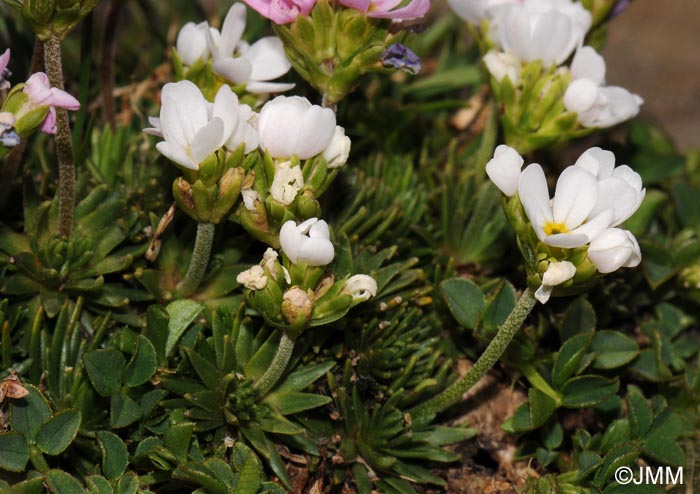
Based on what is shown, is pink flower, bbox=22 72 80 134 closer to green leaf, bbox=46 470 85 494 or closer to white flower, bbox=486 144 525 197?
green leaf, bbox=46 470 85 494

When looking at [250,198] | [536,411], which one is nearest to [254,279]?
[250,198]

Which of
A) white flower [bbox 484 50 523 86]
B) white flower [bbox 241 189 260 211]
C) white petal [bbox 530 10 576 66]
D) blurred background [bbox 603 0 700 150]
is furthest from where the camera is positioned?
blurred background [bbox 603 0 700 150]

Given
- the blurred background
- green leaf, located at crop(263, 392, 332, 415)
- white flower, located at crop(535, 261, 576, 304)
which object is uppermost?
white flower, located at crop(535, 261, 576, 304)

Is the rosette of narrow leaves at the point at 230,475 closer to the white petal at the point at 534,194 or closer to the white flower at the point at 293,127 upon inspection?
the white flower at the point at 293,127

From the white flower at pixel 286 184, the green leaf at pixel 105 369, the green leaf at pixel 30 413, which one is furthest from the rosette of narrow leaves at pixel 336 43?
the green leaf at pixel 30 413

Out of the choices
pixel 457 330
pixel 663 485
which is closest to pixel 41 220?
pixel 457 330

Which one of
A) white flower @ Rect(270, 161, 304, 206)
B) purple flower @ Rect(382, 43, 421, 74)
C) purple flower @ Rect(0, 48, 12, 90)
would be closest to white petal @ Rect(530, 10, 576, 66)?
purple flower @ Rect(382, 43, 421, 74)
